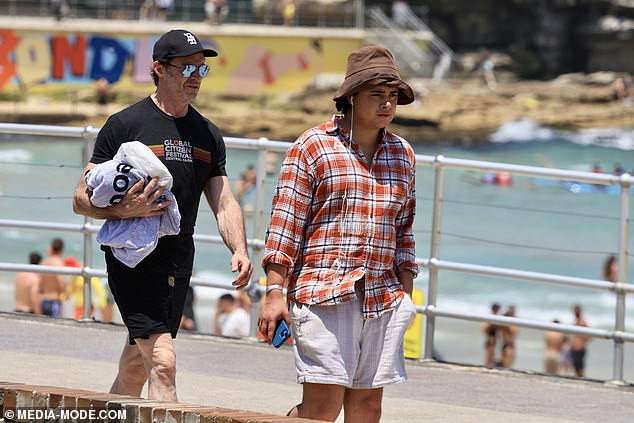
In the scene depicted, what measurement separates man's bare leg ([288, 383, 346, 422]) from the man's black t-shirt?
2.86 feet

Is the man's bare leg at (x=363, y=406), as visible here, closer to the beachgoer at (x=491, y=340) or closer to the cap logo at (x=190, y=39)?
the cap logo at (x=190, y=39)

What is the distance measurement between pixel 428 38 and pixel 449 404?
45.3m

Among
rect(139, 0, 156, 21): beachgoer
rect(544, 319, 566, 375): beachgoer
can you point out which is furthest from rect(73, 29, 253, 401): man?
rect(139, 0, 156, 21): beachgoer

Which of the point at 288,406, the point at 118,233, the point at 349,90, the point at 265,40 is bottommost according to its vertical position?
the point at 288,406

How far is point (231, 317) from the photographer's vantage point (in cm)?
1202

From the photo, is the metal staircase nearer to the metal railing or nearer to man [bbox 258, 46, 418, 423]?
the metal railing

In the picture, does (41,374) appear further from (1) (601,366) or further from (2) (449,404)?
(1) (601,366)

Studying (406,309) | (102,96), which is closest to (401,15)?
(102,96)

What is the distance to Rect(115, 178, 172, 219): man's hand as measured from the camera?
5016 millimetres

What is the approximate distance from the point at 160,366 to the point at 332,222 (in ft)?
3.13

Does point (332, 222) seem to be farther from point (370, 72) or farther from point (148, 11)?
point (148, 11)

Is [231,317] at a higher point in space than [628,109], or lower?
lower

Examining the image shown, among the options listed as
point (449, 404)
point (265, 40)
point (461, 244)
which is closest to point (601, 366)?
point (449, 404)

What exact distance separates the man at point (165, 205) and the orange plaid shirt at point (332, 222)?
0.48 m
